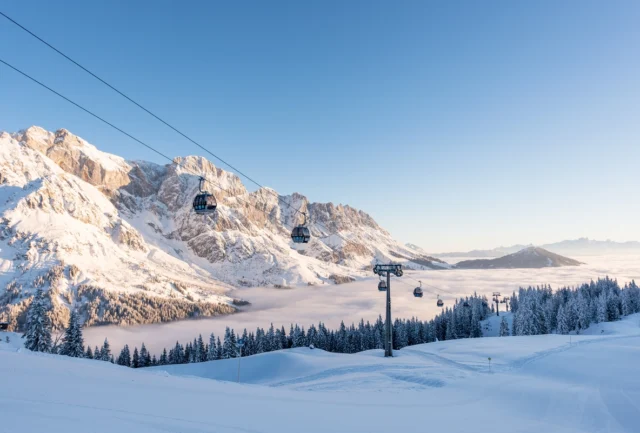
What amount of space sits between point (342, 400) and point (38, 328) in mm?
58867

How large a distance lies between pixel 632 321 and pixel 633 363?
96.5 meters

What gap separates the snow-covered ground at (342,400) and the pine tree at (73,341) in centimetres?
4848

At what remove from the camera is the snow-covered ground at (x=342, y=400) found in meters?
9.22

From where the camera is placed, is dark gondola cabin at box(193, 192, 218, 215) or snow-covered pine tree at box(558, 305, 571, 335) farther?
snow-covered pine tree at box(558, 305, 571, 335)

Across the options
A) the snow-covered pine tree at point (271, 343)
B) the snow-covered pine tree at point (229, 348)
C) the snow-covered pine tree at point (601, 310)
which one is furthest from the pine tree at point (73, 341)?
the snow-covered pine tree at point (601, 310)

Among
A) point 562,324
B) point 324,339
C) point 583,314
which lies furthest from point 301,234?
point 583,314

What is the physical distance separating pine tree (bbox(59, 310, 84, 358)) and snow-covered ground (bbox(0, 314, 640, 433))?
48483 mm

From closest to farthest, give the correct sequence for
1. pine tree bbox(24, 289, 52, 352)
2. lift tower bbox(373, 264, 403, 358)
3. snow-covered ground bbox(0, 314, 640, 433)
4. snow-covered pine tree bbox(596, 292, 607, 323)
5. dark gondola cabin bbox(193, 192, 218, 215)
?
snow-covered ground bbox(0, 314, 640, 433) → dark gondola cabin bbox(193, 192, 218, 215) → lift tower bbox(373, 264, 403, 358) → pine tree bbox(24, 289, 52, 352) → snow-covered pine tree bbox(596, 292, 607, 323)

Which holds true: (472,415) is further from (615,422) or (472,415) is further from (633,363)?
(633,363)

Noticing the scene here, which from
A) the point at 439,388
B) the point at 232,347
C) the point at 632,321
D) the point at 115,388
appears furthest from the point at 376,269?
the point at 632,321

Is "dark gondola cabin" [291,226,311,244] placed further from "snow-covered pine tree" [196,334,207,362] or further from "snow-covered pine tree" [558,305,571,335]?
"snow-covered pine tree" [558,305,571,335]

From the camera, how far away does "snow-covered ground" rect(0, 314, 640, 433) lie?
922cm

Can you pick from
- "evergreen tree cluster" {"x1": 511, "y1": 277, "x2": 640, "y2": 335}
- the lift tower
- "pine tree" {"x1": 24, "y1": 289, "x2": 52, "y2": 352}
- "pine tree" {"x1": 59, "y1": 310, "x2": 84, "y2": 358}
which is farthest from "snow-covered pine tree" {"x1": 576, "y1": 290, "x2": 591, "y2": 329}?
"pine tree" {"x1": 24, "y1": 289, "x2": 52, "y2": 352}

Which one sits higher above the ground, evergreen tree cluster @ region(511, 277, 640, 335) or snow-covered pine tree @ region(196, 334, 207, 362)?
evergreen tree cluster @ region(511, 277, 640, 335)
